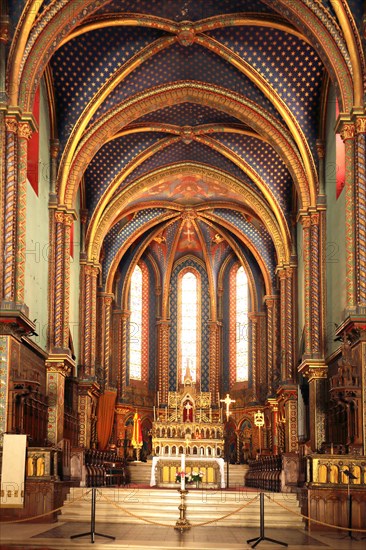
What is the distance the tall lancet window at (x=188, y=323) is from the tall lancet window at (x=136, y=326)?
6.88 ft

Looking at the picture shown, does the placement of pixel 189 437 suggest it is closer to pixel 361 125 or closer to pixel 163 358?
pixel 163 358

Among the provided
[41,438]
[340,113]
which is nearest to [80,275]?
[41,438]

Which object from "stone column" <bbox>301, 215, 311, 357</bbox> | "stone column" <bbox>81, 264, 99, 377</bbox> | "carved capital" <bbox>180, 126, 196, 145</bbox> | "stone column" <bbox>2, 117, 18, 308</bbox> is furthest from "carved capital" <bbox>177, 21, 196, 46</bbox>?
"stone column" <bbox>81, 264, 99, 377</bbox>

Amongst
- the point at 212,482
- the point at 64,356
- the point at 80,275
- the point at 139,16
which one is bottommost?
the point at 212,482

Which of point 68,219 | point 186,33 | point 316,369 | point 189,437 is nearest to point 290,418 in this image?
point 189,437

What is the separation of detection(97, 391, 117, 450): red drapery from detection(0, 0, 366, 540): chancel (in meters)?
0.09

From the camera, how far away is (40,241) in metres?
26.0

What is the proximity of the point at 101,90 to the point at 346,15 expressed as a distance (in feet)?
28.6

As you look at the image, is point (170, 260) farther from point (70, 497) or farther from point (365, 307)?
point (365, 307)

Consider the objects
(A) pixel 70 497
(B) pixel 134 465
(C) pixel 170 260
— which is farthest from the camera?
(C) pixel 170 260

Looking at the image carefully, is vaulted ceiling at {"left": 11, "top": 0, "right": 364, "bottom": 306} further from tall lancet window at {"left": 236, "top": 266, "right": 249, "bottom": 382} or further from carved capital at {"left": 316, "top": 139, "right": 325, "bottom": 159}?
tall lancet window at {"left": 236, "top": 266, "right": 249, "bottom": 382}

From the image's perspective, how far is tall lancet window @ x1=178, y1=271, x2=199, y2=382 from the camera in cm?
4419

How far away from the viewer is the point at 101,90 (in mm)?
27391

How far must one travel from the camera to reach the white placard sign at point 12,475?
1841cm
